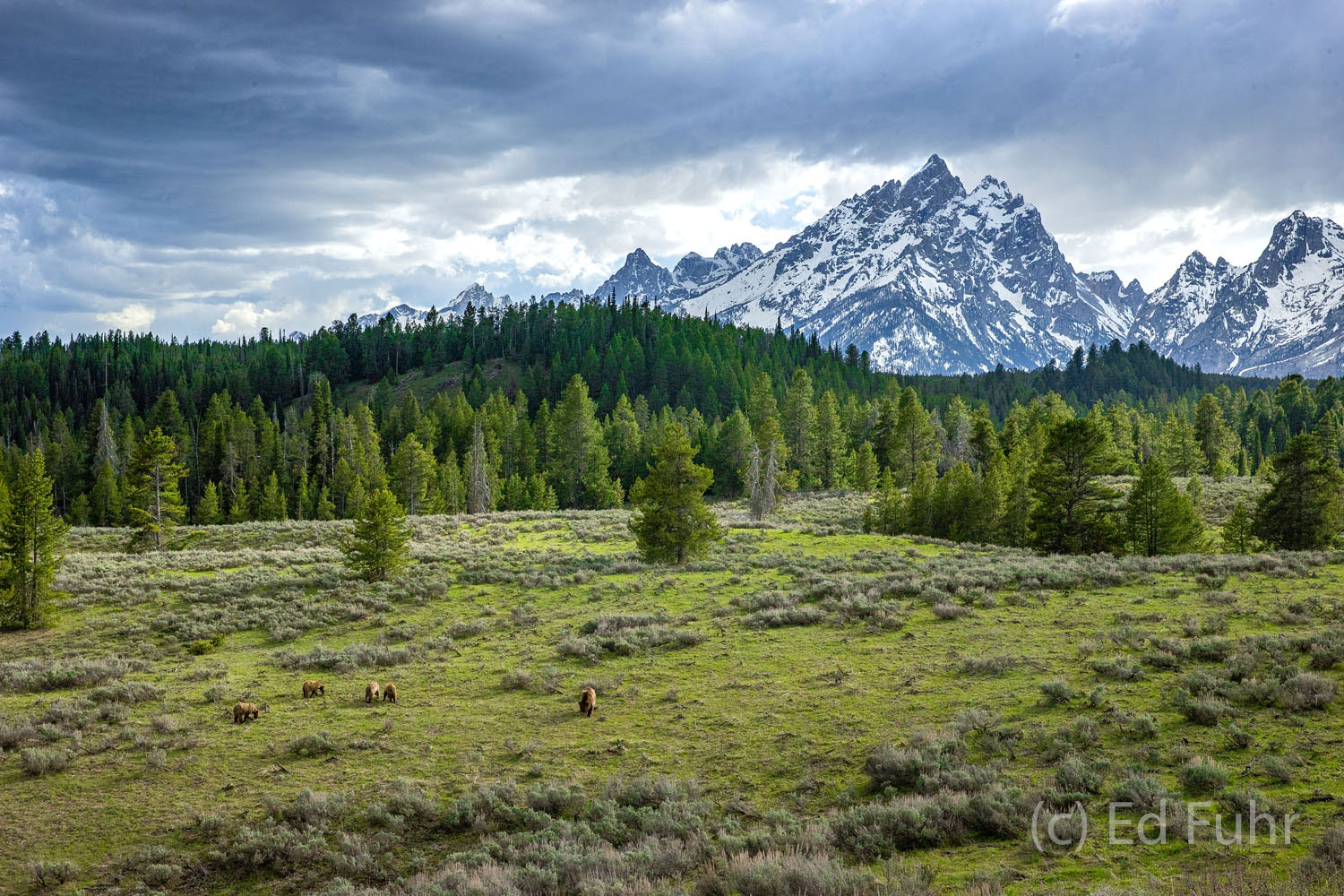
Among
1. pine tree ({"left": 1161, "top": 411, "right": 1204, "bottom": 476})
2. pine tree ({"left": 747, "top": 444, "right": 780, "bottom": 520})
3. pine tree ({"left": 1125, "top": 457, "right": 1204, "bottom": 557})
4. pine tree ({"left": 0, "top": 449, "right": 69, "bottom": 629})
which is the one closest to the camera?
pine tree ({"left": 0, "top": 449, "right": 69, "bottom": 629})

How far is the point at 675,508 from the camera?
33.9m

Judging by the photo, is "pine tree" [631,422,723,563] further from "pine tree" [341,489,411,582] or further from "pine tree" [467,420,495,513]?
"pine tree" [467,420,495,513]

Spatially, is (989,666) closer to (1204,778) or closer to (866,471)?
(1204,778)

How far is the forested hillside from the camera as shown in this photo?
252ft

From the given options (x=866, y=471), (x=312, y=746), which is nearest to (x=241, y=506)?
(x=866, y=471)

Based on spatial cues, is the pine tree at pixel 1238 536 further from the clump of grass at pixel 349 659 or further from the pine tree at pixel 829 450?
the pine tree at pixel 829 450

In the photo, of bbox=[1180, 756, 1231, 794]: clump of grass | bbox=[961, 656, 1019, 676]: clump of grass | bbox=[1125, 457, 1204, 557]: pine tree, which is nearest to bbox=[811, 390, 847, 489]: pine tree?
bbox=[1125, 457, 1204, 557]: pine tree

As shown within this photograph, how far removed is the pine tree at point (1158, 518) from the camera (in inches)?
1511

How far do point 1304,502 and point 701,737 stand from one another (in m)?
40.4

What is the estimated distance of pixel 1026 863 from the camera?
786 centimetres

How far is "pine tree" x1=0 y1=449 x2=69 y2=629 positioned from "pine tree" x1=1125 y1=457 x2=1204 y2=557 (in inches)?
1939

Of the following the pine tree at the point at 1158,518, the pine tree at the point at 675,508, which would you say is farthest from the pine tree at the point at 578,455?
the pine tree at the point at 1158,518

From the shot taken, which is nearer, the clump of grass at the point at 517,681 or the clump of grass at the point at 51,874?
the clump of grass at the point at 51,874

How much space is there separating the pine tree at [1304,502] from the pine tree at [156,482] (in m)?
63.9
